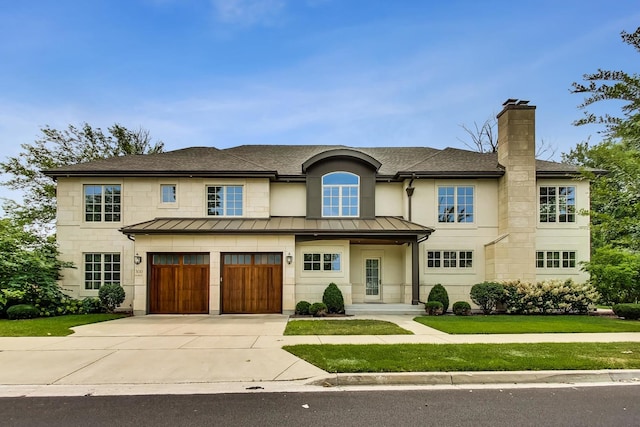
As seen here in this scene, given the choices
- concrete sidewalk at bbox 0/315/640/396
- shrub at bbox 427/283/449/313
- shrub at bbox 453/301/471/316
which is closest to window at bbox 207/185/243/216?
concrete sidewalk at bbox 0/315/640/396

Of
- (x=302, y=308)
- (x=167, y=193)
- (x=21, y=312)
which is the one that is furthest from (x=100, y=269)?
(x=302, y=308)

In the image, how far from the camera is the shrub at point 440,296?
17078 mm

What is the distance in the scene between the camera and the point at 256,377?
23.7 ft

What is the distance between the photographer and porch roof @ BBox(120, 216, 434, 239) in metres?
17.1

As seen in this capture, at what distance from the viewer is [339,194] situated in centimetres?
1938

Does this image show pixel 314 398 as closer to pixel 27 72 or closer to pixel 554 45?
pixel 554 45

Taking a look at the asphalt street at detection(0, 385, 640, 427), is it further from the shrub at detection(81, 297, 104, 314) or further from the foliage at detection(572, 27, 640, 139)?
the shrub at detection(81, 297, 104, 314)

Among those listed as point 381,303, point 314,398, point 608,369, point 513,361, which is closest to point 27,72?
point 381,303

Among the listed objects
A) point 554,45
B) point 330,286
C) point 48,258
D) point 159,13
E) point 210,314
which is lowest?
point 210,314

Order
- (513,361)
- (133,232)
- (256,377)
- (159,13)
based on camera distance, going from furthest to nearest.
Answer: (133,232)
(159,13)
(513,361)
(256,377)

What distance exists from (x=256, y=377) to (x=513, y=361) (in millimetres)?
4762

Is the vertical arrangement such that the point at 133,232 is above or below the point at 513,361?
above

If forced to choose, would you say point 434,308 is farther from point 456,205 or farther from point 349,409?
point 349,409

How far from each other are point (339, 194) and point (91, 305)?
11441mm
